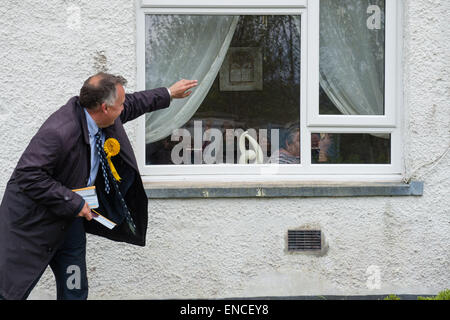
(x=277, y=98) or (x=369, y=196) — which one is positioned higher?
(x=277, y=98)

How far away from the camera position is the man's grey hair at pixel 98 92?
310 centimetres

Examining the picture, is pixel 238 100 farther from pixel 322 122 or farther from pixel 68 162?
pixel 68 162

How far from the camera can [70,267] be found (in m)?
3.31

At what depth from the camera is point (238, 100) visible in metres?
4.66

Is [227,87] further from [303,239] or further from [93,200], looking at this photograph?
[93,200]

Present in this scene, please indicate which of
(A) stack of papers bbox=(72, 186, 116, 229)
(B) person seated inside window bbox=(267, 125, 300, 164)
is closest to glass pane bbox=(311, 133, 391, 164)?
(B) person seated inside window bbox=(267, 125, 300, 164)

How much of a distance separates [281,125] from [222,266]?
1.31m

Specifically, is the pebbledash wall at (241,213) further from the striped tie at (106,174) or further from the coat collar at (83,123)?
the coat collar at (83,123)

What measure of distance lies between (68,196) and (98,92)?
2.04ft

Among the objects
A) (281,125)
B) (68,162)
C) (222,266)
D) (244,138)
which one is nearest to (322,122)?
(281,125)

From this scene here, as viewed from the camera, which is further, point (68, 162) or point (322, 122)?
point (322, 122)

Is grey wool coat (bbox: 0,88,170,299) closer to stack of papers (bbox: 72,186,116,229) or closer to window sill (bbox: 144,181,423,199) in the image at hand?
stack of papers (bbox: 72,186,116,229)

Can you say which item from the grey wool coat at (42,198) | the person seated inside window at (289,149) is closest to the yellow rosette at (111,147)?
the grey wool coat at (42,198)

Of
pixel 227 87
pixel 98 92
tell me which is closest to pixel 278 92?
pixel 227 87
